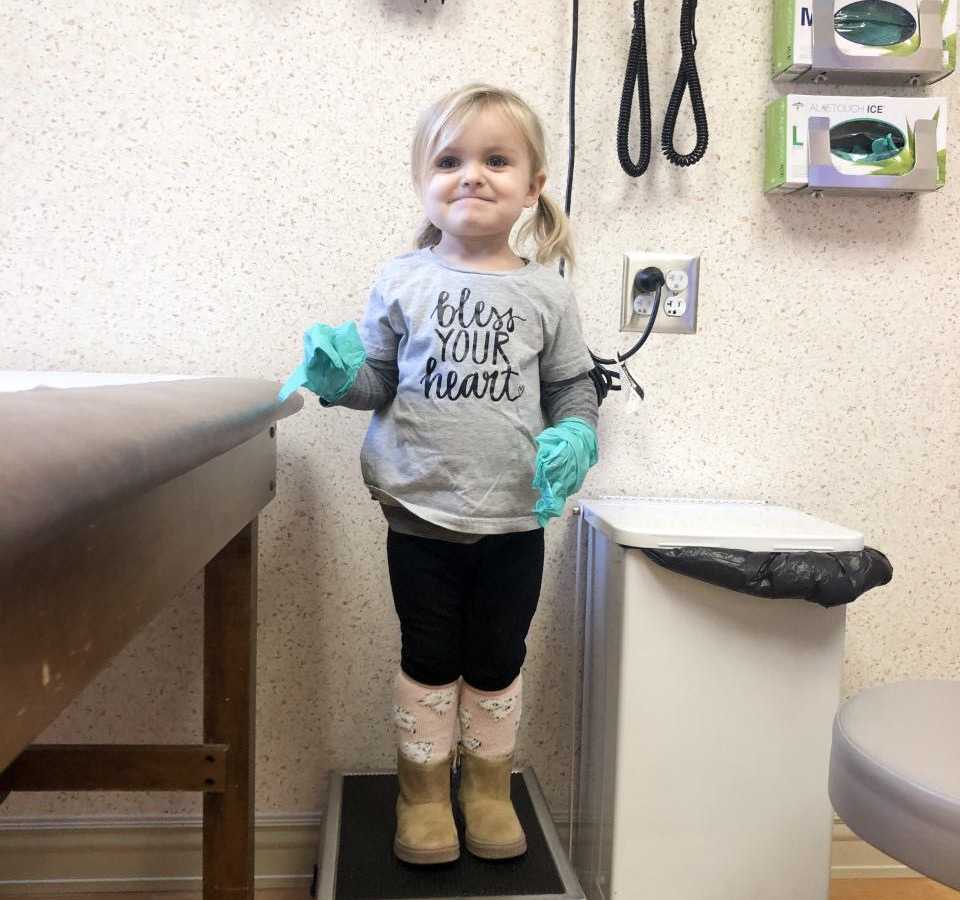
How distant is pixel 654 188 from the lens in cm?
113

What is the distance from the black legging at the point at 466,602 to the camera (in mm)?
938

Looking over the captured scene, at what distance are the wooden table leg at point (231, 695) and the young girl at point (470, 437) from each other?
6.7 inches

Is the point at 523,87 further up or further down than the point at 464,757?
further up

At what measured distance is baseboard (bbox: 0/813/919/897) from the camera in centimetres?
112

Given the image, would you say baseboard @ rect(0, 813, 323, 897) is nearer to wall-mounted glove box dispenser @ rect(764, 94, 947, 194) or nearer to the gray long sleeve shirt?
the gray long sleeve shirt

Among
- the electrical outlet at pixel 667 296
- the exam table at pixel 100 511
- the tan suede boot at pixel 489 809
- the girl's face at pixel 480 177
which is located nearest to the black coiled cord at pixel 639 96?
the electrical outlet at pixel 667 296

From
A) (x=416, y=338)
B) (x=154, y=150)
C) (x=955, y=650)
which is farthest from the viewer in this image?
(x=955, y=650)

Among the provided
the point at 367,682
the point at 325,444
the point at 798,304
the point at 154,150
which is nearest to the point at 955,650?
the point at 798,304

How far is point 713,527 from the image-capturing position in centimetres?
94

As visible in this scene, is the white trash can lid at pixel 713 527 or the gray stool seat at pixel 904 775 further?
the white trash can lid at pixel 713 527

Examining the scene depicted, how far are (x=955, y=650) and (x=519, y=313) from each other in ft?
2.81

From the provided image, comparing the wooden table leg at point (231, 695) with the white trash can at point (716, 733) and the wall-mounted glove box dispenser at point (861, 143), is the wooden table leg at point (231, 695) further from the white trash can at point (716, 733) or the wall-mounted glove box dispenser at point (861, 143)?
the wall-mounted glove box dispenser at point (861, 143)

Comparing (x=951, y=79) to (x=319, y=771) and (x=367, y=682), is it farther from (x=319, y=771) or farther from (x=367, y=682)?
(x=319, y=771)

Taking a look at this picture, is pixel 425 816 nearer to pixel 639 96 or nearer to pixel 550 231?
pixel 550 231
